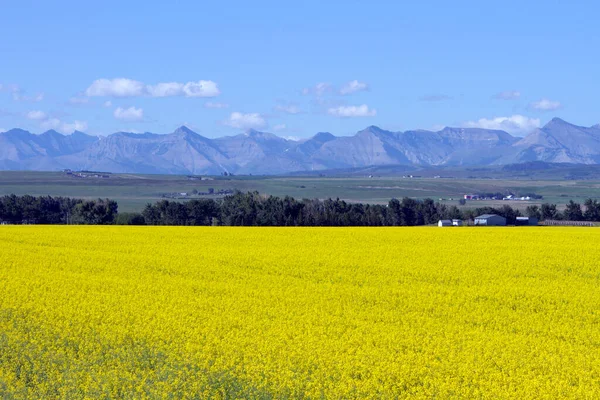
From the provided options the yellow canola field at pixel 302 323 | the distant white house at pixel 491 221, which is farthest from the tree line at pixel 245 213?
the yellow canola field at pixel 302 323

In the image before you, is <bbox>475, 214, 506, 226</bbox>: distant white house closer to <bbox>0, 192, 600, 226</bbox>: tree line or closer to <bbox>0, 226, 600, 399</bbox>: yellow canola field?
<bbox>0, 192, 600, 226</bbox>: tree line

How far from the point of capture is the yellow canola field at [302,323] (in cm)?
1398

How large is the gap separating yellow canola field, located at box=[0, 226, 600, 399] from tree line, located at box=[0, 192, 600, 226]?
166ft

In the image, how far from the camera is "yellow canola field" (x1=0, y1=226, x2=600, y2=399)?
14.0 m

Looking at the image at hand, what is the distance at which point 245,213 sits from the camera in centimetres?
8462

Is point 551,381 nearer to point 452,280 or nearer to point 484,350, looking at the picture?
point 484,350

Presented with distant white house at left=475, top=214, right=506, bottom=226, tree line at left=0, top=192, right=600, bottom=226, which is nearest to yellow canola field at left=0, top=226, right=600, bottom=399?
distant white house at left=475, top=214, right=506, bottom=226

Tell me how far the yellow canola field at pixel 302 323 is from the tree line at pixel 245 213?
5059cm

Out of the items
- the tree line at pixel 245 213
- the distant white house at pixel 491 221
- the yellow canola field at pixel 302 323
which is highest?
the yellow canola field at pixel 302 323

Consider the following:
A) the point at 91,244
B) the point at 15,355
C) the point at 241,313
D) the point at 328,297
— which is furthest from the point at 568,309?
the point at 91,244

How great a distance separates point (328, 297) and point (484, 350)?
20.6 feet

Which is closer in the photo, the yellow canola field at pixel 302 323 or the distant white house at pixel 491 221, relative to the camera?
the yellow canola field at pixel 302 323

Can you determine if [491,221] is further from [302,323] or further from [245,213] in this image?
[302,323]

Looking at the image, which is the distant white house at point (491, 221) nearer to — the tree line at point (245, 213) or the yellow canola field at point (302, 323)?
the tree line at point (245, 213)
